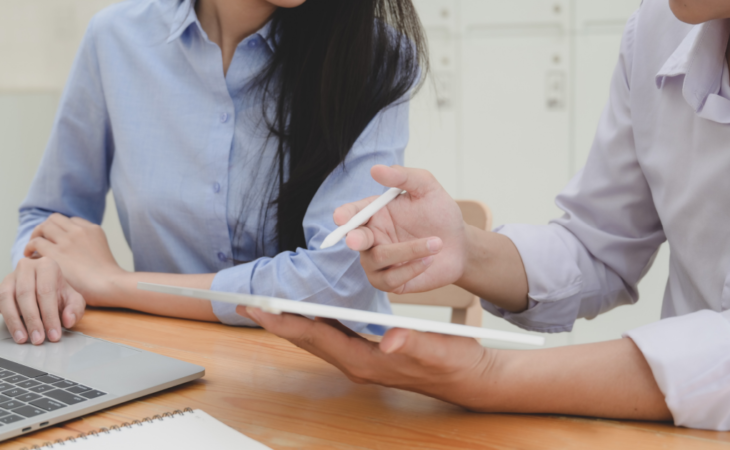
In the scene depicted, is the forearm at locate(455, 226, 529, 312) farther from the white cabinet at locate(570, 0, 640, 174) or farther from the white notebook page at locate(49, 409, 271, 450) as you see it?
the white cabinet at locate(570, 0, 640, 174)

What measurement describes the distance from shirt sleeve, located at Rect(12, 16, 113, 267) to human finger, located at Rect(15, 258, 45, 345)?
10.8 inches

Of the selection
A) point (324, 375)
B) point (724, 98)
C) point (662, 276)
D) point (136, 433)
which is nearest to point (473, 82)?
point (662, 276)

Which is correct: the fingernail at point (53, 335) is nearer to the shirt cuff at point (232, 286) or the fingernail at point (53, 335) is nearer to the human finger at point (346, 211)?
the shirt cuff at point (232, 286)

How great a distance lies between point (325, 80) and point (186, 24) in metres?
0.24

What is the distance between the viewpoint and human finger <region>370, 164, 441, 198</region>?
0.57 metres

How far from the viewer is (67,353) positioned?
2.25 feet

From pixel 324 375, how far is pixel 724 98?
523 mm

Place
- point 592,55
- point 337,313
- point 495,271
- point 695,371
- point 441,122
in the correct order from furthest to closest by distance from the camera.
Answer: point 441,122 < point 592,55 < point 495,271 < point 695,371 < point 337,313

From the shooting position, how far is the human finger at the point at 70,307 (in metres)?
0.77

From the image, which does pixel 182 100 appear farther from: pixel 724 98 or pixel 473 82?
pixel 473 82

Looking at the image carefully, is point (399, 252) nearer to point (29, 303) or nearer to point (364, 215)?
point (364, 215)

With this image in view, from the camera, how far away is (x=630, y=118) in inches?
33.0

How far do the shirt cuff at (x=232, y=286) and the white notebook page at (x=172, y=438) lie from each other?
32 centimetres

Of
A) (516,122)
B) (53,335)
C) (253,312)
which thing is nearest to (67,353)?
(53,335)
